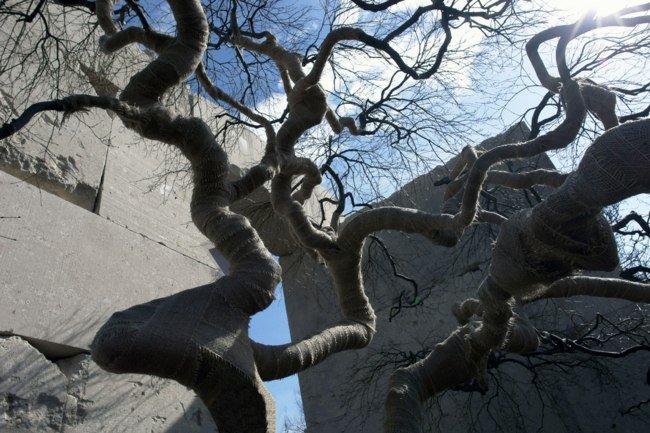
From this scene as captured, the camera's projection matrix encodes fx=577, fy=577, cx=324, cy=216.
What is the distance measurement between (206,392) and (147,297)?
2.38 metres

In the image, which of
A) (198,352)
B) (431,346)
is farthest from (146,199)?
(198,352)

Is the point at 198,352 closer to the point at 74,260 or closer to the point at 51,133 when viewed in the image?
the point at 74,260

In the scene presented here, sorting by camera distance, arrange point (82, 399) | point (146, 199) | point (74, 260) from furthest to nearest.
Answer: point (146, 199)
point (74, 260)
point (82, 399)

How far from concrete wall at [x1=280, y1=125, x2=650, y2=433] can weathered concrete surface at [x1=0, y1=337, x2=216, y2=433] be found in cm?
164

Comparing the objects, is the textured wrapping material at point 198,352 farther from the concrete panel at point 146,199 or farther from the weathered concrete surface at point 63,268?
the concrete panel at point 146,199

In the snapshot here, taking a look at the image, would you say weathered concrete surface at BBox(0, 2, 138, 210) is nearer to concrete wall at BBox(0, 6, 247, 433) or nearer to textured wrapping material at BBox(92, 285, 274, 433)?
concrete wall at BBox(0, 6, 247, 433)

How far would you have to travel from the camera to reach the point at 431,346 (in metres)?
5.55

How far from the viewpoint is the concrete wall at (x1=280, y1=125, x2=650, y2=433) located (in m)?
5.28

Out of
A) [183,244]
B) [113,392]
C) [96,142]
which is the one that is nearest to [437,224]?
[113,392]

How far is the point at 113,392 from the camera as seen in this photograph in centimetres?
345

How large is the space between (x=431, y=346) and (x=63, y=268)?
11.4 feet

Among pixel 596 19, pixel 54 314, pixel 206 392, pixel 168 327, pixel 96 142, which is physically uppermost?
pixel 96 142

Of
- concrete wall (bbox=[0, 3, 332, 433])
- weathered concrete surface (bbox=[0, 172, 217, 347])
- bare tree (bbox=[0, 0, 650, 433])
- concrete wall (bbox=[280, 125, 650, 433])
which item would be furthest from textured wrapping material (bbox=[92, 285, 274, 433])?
A: concrete wall (bbox=[280, 125, 650, 433])

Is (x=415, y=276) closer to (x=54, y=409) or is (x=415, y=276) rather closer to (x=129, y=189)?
(x=129, y=189)
